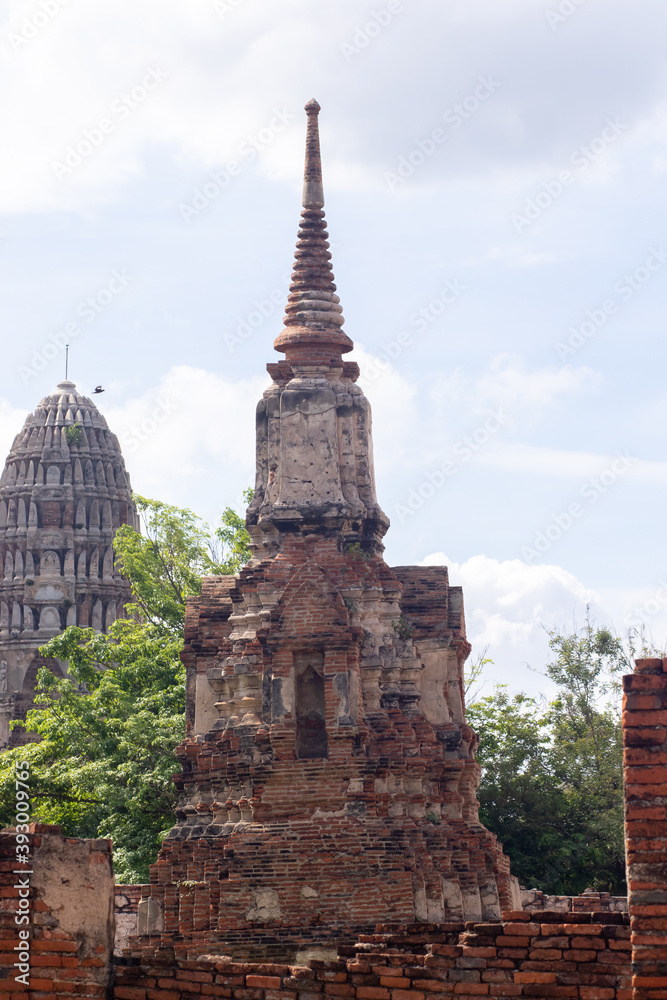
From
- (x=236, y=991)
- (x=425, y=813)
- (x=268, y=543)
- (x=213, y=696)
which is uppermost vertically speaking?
(x=268, y=543)

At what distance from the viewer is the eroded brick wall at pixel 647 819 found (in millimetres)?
9969

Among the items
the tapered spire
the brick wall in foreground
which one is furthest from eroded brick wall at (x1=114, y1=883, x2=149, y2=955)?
the brick wall in foreground

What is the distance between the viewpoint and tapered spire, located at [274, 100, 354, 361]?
22.2 metres

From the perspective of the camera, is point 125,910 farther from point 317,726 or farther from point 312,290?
point 312,290

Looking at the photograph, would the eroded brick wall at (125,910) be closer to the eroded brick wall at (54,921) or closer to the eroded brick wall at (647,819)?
the eroded brick wall at (54,921)

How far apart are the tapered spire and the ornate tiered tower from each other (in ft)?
85.9

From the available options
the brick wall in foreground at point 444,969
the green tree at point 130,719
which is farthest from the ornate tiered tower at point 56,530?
the brick wall in foreground at point 444,969

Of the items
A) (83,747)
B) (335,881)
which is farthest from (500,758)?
(335,881)

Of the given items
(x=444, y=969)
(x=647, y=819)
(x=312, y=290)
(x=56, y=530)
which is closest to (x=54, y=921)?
(x=444, y=969)

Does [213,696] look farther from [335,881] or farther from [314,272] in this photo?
[314,272]

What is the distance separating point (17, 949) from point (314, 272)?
13.1 meters

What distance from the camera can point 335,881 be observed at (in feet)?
60.6

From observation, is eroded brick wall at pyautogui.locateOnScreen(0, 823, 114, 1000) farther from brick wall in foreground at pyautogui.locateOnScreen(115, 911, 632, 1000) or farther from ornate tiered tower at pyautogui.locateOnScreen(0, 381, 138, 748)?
ornate tiered tower at pyautogui.locateOnScreen(0, 381, 138, 748)

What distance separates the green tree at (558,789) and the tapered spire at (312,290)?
10901mm
